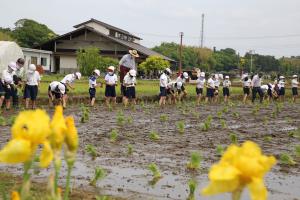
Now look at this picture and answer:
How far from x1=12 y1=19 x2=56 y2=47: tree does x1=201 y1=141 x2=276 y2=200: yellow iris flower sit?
183 feet

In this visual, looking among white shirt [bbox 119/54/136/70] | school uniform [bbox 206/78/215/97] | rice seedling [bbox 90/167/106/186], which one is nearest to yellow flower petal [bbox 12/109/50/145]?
rice seedling [bbox 90/167/106/186]

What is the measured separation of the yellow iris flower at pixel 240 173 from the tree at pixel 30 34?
5568 cm

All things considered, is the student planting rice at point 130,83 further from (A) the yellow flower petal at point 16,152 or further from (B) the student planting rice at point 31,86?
(A) the yellow flower petal at point 16,152

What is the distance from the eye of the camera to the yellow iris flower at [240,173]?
39.6 inches

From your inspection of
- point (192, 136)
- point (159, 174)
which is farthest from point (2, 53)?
point (159, 174)

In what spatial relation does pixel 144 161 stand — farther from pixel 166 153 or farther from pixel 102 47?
pixel 102 47

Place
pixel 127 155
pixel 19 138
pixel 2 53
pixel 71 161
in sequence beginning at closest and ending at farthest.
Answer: pixel 19 138 < pixel 71 161 < pixel 127 155 < pixel 2 53

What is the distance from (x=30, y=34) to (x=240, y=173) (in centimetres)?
5697

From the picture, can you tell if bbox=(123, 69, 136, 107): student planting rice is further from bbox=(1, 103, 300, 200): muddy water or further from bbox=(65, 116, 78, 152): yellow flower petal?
bbox=(65, 116, 78, 152): yellow flower petal

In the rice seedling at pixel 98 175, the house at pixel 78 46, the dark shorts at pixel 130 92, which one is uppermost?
the house at pixel 78 46

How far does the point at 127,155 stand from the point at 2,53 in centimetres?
2023

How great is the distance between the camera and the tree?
183 ft

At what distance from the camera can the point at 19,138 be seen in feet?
3.80

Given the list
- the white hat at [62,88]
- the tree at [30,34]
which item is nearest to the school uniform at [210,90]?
the white hat at [62,88]
